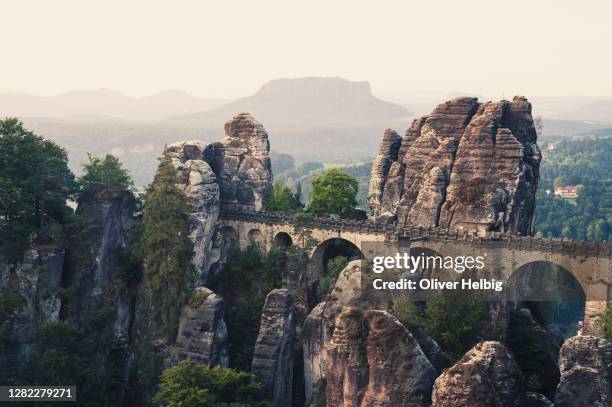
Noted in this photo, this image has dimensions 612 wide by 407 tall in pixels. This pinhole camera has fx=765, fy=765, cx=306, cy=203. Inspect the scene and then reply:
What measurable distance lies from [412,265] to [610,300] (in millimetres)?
11657

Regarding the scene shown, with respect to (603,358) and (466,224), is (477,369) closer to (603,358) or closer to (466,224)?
(603,358)

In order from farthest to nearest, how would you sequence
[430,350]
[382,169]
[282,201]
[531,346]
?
1. [382,169]
2. [282,201]
3. [531,346]
4. [430,350]

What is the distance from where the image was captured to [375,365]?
2602 cm

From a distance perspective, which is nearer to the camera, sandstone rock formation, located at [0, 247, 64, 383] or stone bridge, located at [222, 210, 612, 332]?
sandstone rock formation, located at [0, 247, 64, 383]

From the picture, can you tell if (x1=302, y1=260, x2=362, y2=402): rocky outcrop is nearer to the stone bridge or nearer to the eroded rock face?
the stone bridge

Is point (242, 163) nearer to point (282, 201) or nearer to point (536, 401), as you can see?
point (282, 201)

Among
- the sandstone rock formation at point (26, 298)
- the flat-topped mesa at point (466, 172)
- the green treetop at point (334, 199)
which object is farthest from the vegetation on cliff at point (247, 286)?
the sandstone rock formation at point (26, 298)

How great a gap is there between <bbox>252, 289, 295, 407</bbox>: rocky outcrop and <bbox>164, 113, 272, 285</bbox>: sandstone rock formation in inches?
373

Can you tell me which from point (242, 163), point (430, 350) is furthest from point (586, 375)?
point (242, 163)

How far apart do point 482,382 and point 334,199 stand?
110 ft

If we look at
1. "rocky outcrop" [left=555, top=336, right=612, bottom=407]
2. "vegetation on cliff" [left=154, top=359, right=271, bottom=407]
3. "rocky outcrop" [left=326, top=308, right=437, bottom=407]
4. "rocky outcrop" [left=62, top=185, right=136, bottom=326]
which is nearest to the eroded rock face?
"rocky outcrop" [left=62, top=185, right=136, bottom=326]

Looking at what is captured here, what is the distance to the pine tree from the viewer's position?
43.3 meters

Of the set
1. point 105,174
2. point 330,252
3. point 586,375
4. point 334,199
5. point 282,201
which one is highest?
point 105,174

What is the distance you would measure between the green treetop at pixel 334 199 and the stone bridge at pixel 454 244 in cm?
434
